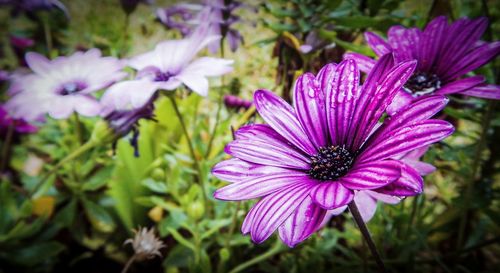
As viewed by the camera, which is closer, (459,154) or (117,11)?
(459,154)

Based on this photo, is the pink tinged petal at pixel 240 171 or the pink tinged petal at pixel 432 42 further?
the pink tinged petal at pixel 432 42

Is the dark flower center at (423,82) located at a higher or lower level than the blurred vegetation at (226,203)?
higher

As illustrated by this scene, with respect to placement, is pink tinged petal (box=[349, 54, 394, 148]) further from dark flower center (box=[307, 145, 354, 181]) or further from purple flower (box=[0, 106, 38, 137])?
purple flower (box=[0, 106, 38, 137])

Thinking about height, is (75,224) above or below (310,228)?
below

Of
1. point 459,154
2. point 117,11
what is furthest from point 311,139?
→ point 117,11

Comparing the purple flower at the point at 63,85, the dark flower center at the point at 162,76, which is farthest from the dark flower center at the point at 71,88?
the dark flower center at the point at 162,76

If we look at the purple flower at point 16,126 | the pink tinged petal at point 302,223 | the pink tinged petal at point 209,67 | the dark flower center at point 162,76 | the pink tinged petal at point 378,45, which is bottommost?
the purple flower at point 16,126

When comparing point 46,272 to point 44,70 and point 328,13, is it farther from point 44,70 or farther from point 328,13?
point 328,13

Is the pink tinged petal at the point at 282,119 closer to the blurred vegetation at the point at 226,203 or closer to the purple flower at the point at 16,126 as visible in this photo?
the blurred vegetation at the point at 226,203

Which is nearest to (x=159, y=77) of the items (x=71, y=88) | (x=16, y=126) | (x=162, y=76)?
(x=162, y=76)
